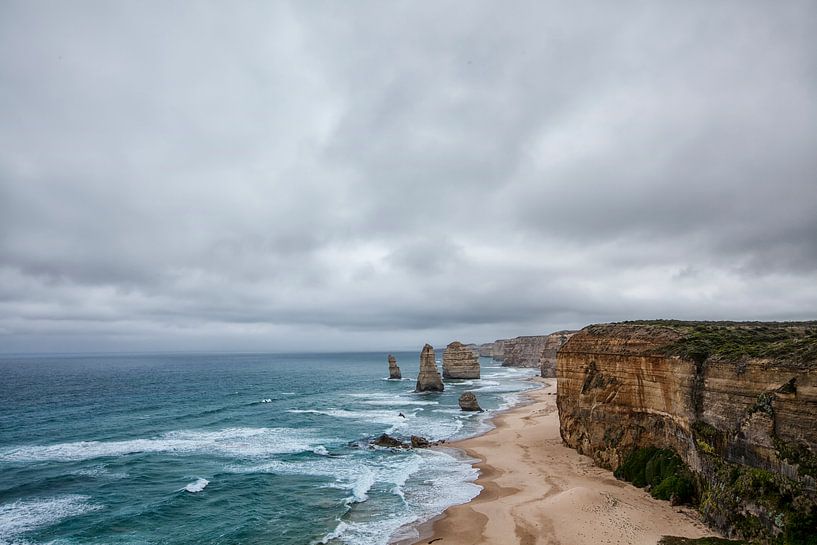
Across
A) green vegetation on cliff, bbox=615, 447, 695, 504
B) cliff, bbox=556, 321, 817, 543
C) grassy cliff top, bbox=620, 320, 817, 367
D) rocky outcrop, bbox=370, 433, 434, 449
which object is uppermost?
grassy cliff top, bbox=620, 320, 817, 367

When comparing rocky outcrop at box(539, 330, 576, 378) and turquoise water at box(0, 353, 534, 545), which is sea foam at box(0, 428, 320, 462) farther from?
rocky outcrop at box(539, 330, 576, 378)

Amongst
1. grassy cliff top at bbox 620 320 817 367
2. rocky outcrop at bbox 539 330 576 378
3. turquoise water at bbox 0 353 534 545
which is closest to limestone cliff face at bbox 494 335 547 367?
rocky outcrop at bbox 539 330 576 378

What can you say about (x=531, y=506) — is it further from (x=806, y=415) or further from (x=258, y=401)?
(x=258, y=401)

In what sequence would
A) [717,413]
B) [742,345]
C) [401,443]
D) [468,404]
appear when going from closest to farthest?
[717,413] → [742,345] → [401,443] → [468,404]

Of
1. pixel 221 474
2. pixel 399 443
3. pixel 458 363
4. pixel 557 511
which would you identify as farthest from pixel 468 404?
pixel 458 363

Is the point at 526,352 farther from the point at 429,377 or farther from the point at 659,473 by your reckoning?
the point at 659,473

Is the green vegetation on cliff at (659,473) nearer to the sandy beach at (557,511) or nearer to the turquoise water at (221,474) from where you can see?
the sandy beach at (557,511)
